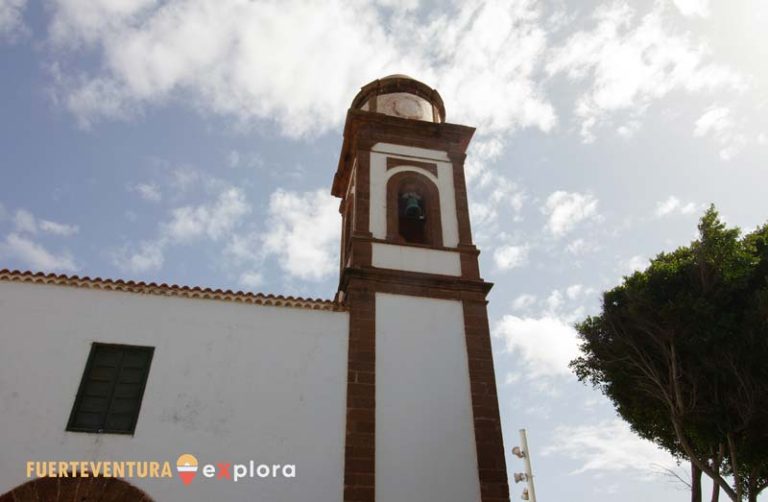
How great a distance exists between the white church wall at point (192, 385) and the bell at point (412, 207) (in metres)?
3.01

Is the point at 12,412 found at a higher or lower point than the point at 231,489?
higher

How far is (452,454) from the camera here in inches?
Answer: 305

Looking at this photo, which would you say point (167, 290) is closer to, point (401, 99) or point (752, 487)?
point (401, 99)

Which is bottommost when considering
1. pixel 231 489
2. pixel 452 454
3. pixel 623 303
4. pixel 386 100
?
pixel 231 489

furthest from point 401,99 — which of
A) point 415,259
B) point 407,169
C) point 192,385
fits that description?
point 192,385

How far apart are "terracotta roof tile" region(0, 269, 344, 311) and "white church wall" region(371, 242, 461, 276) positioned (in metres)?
1.35

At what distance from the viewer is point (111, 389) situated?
7367 millimetres

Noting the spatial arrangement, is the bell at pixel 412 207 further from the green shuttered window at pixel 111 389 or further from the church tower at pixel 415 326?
the green shuttered window at pixel 111 389

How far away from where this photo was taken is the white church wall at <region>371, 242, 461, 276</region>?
9.59 meters

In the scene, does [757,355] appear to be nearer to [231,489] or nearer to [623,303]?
[623,303]

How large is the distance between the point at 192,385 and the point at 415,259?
4336 millimetres

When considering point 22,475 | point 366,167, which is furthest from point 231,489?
point 366,167

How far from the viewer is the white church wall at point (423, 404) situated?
7449mm

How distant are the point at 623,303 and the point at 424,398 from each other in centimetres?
575
